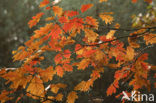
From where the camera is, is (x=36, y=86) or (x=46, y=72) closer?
(x=36, y=86)

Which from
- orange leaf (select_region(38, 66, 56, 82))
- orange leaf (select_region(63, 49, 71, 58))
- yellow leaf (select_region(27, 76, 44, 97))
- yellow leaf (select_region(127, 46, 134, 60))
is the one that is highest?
orange leaf (select_region(63, 49, 71, 58))

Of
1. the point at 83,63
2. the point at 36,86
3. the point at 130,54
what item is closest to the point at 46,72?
the point at 36,86

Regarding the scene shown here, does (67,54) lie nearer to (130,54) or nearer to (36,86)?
(36,86)

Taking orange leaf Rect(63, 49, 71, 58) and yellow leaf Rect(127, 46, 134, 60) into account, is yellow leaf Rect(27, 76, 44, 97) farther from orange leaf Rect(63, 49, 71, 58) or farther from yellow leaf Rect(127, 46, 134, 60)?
yellow leaf Rect(127, 46, 134, 60)

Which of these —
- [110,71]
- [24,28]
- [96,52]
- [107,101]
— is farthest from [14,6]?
[96,52]

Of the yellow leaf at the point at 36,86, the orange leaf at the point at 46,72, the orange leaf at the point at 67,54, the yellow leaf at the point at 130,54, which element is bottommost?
the yellow leaf at the point at 36,86

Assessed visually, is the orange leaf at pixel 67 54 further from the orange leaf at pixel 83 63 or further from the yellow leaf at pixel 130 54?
the yellow leaf at pixel 130 54

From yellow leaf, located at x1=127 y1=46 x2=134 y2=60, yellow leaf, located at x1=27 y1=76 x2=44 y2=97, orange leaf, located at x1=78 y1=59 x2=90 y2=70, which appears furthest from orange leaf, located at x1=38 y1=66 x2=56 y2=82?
yellow leaf, located at x1=127 y1=46 x2=134 y2=60

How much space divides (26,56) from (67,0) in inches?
181

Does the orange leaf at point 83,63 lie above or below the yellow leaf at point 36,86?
above

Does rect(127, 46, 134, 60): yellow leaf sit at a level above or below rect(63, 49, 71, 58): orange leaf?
below

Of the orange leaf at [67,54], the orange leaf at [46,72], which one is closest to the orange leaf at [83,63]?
the orange leaf at [67,54]

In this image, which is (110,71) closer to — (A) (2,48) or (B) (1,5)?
(A) (2,48)

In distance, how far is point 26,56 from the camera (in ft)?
3.51
